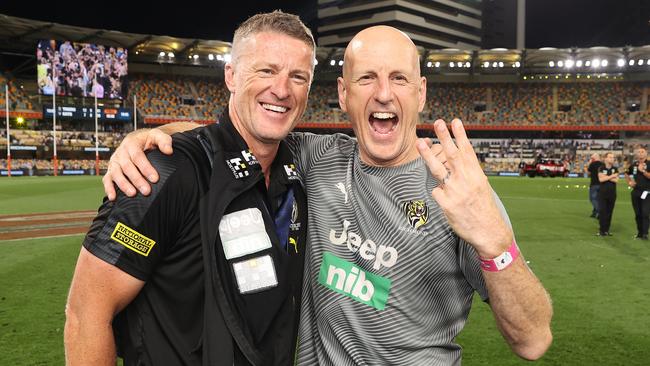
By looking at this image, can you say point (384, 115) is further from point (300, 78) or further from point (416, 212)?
point (416, 212)

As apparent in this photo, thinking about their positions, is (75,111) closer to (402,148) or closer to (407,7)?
(402,148)

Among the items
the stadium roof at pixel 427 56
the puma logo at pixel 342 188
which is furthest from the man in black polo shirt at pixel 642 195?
the stadium roof at pixel 427 56

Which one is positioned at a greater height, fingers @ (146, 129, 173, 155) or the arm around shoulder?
fingers @ (146, 129, 173, 155)

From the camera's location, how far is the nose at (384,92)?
235 centimetres

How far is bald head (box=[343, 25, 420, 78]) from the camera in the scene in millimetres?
2320

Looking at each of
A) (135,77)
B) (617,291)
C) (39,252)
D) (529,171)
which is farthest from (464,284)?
(135,77)

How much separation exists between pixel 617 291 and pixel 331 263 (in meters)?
6.97

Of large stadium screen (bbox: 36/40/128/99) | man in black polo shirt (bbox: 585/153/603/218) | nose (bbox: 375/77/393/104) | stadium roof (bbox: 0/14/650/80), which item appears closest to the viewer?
nose (bbox: 375/77/393/104)

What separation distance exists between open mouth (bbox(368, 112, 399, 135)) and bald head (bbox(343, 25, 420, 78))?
27 cm

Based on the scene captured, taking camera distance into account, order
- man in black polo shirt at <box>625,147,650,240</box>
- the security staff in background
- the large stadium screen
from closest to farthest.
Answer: man in black polo shirt at <box>625,147,650,240</box>
the security staff in background
the large stadium screen

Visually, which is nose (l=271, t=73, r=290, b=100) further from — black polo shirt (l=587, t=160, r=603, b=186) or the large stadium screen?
the large stadium screen

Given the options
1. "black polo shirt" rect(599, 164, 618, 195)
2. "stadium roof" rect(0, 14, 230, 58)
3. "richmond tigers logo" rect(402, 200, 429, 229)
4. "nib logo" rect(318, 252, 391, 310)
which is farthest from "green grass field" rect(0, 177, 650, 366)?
"stadium roof" rect(0, 14, 230, 58)

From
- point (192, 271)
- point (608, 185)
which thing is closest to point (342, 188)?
point (192, 271)

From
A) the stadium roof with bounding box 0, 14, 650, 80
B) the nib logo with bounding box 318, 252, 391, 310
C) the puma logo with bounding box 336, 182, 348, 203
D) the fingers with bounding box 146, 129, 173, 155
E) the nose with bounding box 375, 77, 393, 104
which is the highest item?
the stadium roof with bounding box 0, 14, 650, 80
